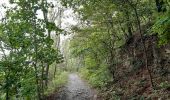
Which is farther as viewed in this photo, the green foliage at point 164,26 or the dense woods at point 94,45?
the dense woods at point 94,45

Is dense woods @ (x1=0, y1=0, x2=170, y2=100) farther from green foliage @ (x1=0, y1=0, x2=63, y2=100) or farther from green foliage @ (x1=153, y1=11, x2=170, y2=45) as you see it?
green foliage @ (x1=153, y1=11, x2=170, y2=45)

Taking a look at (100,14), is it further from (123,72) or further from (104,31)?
(123,72)

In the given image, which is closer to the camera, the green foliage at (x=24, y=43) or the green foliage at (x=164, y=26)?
the green foliage at (x=164, y=26)

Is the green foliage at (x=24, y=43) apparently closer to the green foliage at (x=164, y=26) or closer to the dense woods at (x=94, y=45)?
the dense woods at (x=94, y=45)

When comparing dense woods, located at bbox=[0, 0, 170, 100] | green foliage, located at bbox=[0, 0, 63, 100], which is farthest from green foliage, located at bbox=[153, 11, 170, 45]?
green foliage, located at bbox=[0, 0, 63, 100]

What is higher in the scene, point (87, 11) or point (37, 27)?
point (87, 11)

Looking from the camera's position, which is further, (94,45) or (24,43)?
(94,45)

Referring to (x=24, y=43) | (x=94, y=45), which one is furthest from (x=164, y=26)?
(x=94, y=45)

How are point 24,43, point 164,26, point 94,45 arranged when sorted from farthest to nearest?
1. point 94,45
2. point 24,43
3. point 164,26

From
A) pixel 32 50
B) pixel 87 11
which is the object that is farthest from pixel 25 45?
pixel 87 11

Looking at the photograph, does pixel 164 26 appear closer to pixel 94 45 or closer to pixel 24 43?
pixel 24 43

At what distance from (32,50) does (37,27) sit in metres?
1.54

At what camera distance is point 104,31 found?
19.8 metres

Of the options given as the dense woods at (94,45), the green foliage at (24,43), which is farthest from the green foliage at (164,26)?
the green foliage at (24,43)
